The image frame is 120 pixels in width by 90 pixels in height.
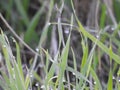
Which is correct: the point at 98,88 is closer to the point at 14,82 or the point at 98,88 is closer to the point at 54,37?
the point at 14,82

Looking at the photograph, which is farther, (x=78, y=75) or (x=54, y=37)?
(x=54, y=37)

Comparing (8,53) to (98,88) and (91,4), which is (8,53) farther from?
(91,4)

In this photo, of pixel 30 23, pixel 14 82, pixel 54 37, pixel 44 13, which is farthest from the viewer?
pixel 44 13

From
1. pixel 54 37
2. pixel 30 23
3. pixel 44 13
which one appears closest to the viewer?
pixel 54 37

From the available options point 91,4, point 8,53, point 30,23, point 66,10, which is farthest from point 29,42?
point 8,53

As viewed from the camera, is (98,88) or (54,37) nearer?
(98,88)

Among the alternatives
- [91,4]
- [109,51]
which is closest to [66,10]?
[91,4]

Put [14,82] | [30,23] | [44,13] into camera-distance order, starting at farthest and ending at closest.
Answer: [44,13] < [30,23] < [14,82]

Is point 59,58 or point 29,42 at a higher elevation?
point 59,58

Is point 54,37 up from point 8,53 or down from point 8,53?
down
